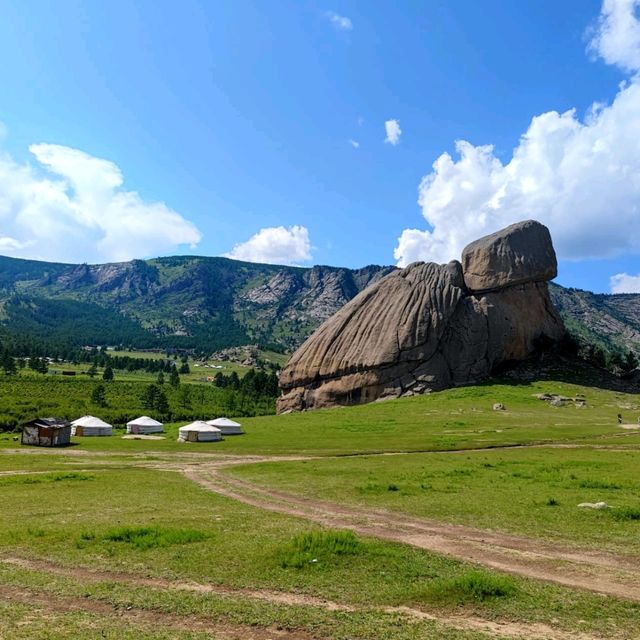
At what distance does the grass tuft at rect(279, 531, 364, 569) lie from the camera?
13242 millimetres

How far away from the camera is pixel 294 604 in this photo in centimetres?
1068

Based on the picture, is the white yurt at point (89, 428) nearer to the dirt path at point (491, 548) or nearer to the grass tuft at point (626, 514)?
the dirt path at point (491, 548)

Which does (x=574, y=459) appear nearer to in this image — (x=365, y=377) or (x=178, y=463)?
(x=178, y=463)

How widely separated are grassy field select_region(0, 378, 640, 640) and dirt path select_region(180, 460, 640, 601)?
77 centimetres

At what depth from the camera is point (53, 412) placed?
101m

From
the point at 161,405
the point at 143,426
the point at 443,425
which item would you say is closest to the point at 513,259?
the point at 443,425

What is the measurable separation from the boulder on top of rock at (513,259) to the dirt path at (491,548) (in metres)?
87.4

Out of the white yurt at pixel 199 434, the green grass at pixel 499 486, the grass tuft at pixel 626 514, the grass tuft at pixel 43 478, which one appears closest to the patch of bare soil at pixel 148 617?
the green grass at pixel 499 486

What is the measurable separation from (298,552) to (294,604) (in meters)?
3.20

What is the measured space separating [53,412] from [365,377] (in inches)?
2312

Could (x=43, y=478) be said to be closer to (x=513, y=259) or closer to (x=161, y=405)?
(x=513, y=259)

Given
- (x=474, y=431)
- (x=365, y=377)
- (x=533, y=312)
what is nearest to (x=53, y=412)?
(x=365, y=377)

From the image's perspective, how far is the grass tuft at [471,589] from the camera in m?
11.0

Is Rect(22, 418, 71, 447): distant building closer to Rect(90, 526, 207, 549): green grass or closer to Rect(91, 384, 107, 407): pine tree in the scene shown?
Rect(90, 526, 207, 549): green grass
